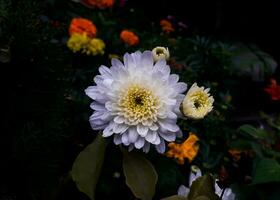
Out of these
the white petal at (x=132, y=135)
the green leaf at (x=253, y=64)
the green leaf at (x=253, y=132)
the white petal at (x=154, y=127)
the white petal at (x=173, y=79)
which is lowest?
the green leaf at (x=253, y=64)

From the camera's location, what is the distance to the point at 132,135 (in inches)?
36.5

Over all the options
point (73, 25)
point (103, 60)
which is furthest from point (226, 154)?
point (73, 25)

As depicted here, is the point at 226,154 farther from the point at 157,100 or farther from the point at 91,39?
the point at 157,100

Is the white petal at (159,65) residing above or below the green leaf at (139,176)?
above

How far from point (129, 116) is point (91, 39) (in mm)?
1180

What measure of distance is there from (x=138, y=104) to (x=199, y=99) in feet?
0.39

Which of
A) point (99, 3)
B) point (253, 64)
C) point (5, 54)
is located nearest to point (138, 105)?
point (5, 54)

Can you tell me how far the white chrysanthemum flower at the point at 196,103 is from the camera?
35.3 inches

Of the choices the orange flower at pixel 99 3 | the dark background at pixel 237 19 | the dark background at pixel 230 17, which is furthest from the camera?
the dark background at pixel 237 19

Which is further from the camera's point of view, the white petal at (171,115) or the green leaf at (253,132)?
the green leaf at (253,132)

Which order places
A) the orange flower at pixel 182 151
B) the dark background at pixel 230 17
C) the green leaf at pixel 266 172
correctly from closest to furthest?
the green leaf at pixel 266 172 < the orange flower at pixel 182 151 < the dark background at pixel 230 17

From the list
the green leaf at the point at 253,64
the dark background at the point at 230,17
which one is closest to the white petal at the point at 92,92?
the green leaf at the point at 253,64

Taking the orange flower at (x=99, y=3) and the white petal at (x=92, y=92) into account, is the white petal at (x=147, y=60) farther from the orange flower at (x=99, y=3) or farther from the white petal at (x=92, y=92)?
the orange flower at (x=99, y=3)

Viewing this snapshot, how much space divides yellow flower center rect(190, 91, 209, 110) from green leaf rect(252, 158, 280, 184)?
31.2 inches
